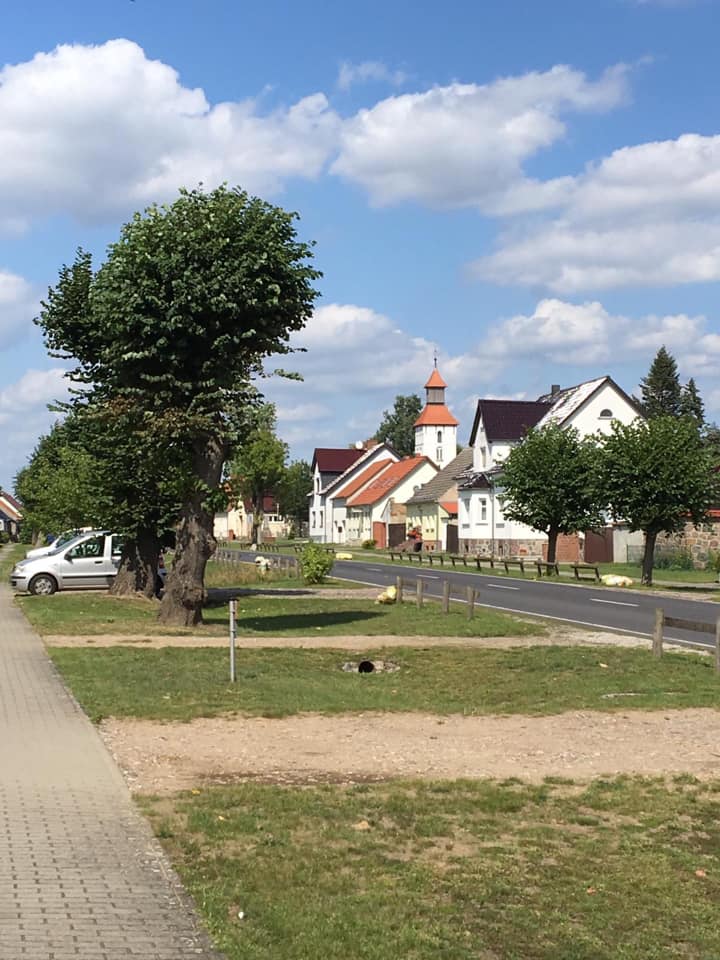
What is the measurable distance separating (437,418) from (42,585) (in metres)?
84.2

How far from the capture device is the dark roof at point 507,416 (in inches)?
2938

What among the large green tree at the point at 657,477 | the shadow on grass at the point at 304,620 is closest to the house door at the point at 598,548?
the large green tree at the point at 657,477

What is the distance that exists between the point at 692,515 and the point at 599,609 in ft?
46.8

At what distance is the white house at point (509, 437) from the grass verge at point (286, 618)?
3763 centimetres

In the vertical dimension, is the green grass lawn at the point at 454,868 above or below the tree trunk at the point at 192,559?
below

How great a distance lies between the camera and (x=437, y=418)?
115938 mm

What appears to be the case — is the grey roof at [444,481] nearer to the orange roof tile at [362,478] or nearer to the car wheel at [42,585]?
the orange roof tile at [362,478]

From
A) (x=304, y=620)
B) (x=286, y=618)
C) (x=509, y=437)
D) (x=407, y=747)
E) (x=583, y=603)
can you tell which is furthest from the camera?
(x=509, y=437)

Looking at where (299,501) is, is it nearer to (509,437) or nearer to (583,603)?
(509,437)

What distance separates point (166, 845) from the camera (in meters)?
7.47

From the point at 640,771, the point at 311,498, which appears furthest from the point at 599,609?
the point at 311,498

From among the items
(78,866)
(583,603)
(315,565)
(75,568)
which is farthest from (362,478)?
(78,866)

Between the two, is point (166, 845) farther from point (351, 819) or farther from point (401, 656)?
point (401, 656)

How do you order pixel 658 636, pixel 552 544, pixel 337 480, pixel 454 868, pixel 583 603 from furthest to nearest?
pixel 337 480
pixel 552 544
pixel 583 603
pixel 658 636
pixel 454 868
